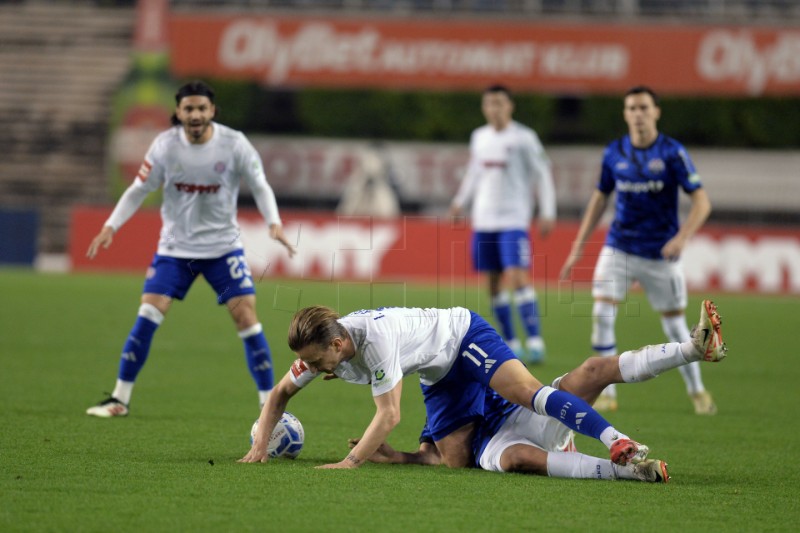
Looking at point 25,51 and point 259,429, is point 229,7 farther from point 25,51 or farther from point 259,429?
point 259,429

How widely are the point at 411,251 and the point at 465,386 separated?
50.6ft

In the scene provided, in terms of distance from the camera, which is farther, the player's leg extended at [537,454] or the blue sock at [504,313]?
the blue sock at [504,313]

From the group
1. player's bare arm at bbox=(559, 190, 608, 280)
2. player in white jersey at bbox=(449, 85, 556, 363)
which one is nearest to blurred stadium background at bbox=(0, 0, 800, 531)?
player in white jersey at bbox=(449, 85, 556, 363)

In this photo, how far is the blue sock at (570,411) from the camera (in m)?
5.70

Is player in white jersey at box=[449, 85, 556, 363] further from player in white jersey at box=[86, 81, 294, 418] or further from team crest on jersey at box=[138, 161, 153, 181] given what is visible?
team crest on jersey at box=[138, 161, 153, 181]

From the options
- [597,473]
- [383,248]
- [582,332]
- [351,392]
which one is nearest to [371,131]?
[383,248]

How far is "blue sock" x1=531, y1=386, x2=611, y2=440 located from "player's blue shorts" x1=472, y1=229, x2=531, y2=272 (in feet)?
19.0

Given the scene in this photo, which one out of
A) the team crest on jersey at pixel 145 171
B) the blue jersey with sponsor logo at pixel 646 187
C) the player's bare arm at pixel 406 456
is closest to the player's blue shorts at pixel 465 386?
the player's bare arm at pixel 406 456

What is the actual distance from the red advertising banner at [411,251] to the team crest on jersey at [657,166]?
12.0m

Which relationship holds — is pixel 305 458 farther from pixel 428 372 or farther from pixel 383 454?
pixel 428 372

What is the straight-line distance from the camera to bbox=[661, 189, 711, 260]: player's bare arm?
8.12 meters

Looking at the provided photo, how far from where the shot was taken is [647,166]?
8.62 metres

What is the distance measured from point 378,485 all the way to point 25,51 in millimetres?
25167

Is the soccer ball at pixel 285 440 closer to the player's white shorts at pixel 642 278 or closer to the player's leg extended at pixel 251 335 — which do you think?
the player's leg extended at pixel 251 335
